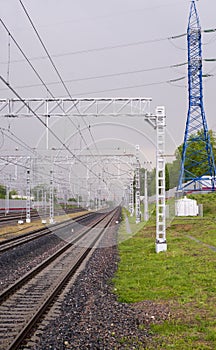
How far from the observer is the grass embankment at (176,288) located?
7.25 meters

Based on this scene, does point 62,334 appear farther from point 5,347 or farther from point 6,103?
point 6,103

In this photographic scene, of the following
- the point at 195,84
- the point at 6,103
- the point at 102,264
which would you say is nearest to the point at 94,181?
the point at 195,84

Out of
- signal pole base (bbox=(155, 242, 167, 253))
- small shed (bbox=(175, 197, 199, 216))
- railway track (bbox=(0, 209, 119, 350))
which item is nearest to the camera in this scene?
railway track (bbox=(0, 209, 119, 350))

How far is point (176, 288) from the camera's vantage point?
10859 millimetres

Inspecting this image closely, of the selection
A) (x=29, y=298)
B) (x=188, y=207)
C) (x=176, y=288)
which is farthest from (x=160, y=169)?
(x=188, y=207)

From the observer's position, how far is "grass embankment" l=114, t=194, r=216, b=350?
7.25 meters

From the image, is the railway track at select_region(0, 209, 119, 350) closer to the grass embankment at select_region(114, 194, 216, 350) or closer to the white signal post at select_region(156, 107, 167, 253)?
the grass embankment at select_region(114, 194, 216, 350)

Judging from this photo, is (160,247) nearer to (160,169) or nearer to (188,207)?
(160,169)

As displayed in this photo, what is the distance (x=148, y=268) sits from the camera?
14.0 metres

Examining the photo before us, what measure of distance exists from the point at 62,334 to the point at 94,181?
79.0 metres

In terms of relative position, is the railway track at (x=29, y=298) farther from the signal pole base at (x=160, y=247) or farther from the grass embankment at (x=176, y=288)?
the signal pole base at (x=160, y=247)

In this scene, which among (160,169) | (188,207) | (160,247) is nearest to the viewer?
(160,247)

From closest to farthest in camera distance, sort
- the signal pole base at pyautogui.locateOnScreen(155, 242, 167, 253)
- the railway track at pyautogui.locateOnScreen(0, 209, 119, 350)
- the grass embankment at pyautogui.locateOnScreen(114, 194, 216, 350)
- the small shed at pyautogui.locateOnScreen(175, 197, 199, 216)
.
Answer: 1. the grass embankment at pyautogui.locateOnScreen(114, 194, 216, 350)
2. the railway track at pyautogui.locateOnScreen(0, 209, 119, 350)
3. the signal pole base at pyautogui.locateOnScreen(155, 242, 167, 253)
4. the small shed at pyautogui.locateOnScreen(175, 197, 199, 216)

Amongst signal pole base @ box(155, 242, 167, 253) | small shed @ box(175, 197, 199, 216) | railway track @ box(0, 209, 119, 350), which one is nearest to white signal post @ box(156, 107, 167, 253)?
signal pole base @ box(155, 242, 167, 253)
